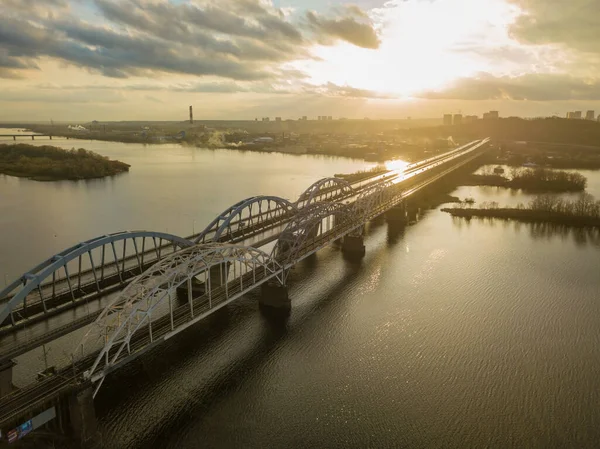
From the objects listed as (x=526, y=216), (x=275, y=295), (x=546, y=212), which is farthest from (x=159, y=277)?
(x=546, y=212)

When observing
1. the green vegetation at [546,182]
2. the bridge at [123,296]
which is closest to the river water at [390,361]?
the bridge at [123,296]

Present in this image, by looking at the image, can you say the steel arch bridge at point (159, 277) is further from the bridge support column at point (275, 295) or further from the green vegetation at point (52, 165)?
the green vegetation at point (52, 165)

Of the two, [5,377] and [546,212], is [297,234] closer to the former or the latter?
[5,377]

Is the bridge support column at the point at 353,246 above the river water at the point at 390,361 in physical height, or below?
above

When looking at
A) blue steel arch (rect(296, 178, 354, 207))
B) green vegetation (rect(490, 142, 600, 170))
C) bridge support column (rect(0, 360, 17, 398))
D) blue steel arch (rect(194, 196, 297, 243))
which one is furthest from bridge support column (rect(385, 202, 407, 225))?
green vegetation (rect(490, 142, 600, 170))

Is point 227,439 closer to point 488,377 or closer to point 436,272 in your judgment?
point 488,377

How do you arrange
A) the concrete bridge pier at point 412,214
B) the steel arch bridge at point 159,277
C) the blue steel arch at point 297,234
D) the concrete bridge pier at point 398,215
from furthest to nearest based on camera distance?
the concrete bridge pier at point 412,214
the concrete bridge pier at point 398,215
the blue steel arch at point 297,234
the steel arch bridge at point 159,277

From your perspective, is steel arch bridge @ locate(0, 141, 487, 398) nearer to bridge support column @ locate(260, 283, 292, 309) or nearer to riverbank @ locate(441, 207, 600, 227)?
bridge support column @ locate(260, 283, 292, 309)
